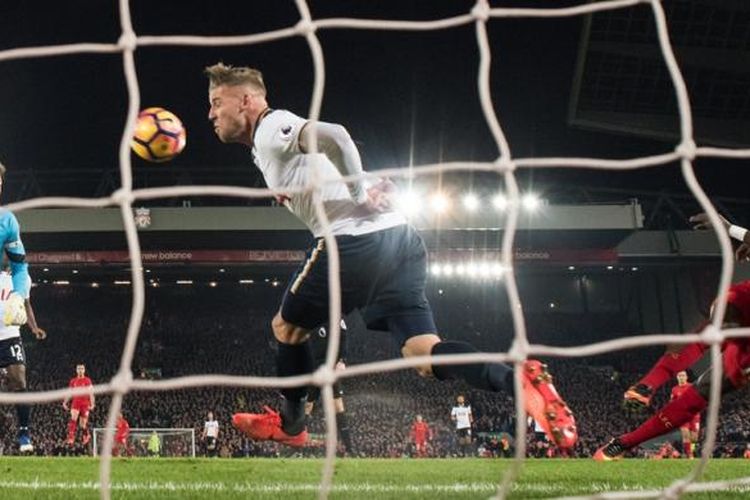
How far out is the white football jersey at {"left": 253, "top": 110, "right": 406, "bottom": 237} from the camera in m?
3.56

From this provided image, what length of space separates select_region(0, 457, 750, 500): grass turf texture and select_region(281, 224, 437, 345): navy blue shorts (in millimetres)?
968

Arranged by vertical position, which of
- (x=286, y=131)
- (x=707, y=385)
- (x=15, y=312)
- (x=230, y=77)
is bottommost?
(x=707, y=385)

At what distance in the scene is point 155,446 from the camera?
1684 centimetres

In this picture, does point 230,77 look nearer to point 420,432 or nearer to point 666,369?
point 666,369

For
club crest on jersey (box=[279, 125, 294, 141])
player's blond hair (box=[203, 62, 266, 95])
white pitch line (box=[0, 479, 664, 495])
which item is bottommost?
white pitch line (box=[0, 479, 664, 495])

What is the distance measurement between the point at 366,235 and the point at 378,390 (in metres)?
22.3

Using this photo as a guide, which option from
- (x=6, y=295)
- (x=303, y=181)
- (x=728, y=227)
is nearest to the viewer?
(x=303, y=181)

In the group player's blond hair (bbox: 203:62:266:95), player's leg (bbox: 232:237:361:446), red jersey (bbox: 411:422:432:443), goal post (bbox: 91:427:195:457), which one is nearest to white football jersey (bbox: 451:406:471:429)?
red jersey (bbox: 411:422:432:443)

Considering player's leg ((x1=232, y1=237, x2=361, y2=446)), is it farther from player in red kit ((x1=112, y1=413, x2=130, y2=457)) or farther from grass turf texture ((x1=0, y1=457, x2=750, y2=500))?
player in red kit ((x1=112, y1=413, x2=130, y2=457))

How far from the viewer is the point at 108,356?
28.0 meters

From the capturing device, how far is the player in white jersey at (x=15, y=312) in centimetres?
500

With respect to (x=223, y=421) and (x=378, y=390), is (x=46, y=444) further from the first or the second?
(x=378, y=390)

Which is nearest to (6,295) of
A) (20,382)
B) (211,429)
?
(20,382)

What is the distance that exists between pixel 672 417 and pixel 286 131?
3443 mm
